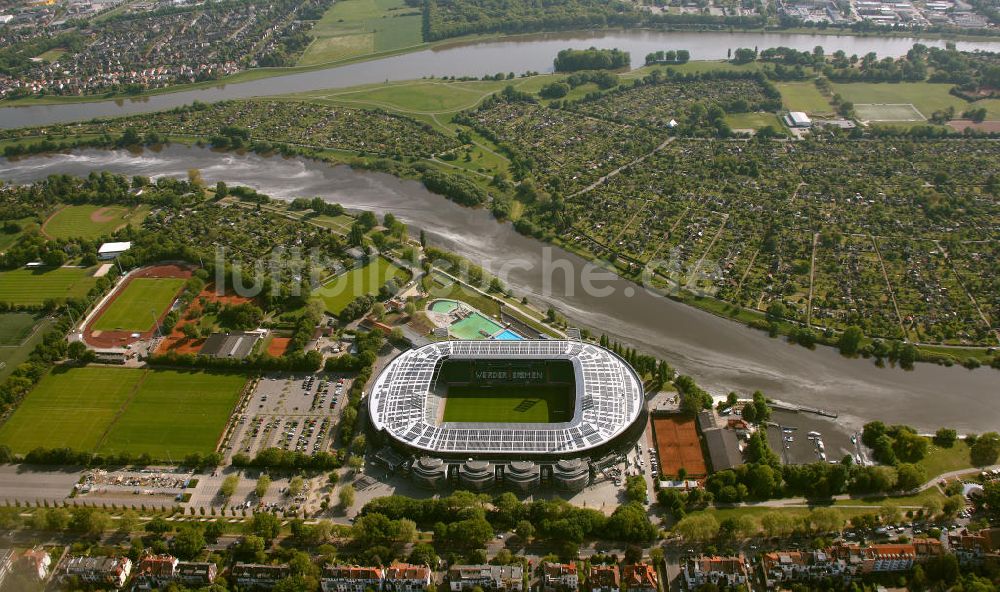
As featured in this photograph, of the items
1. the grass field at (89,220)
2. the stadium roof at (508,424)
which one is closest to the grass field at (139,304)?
the grass field at (89,220)

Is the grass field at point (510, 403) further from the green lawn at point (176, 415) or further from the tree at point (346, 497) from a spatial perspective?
the green lawn at point (176, 415)

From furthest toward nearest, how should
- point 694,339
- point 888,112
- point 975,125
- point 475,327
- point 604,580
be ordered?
point 888,112 < point 975,125 < point 475,327 < point 694,339 < point 604,580

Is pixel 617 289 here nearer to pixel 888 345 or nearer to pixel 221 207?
pixel 888 345

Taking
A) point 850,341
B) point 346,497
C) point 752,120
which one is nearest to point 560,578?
point 346,497

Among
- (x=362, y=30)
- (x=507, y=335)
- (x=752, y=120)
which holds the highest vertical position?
(x=362, y=30)

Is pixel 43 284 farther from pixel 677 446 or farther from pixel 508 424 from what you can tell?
pixel 677 446

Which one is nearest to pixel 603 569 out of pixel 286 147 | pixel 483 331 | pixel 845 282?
pixel 483 331
